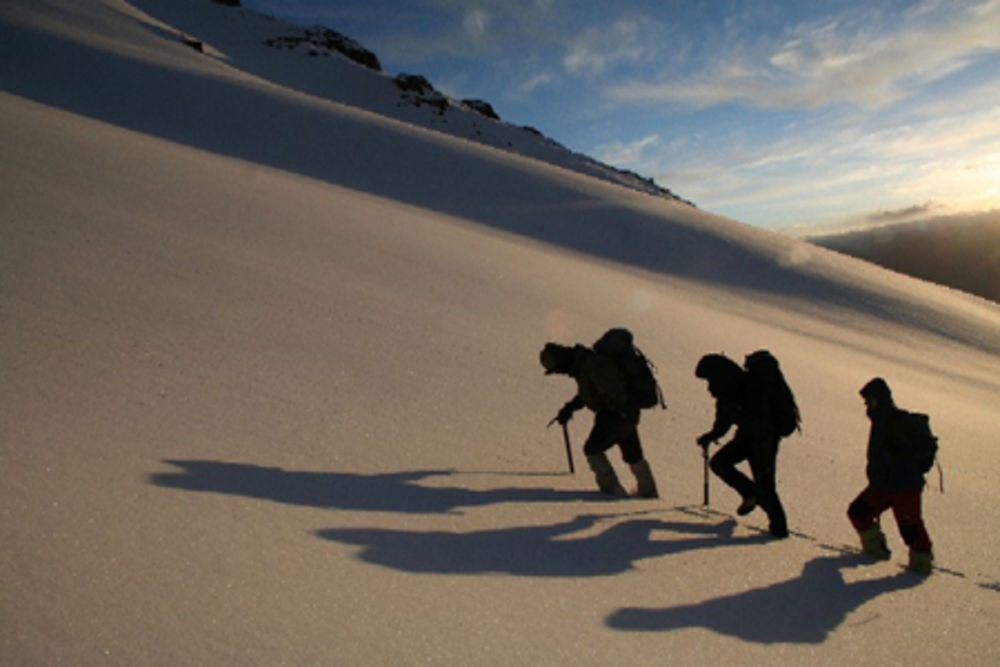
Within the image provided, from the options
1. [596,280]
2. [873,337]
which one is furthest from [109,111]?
[873,337]

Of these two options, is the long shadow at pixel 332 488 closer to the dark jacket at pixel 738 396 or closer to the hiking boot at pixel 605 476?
the hiking boot at pixel 605 476

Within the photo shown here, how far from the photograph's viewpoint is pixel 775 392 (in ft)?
13.5

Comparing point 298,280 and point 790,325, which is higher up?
point 790,325

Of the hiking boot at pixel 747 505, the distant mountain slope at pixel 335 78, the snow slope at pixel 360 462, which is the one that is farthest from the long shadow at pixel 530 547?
the distant mountain slope at pixel 335 78

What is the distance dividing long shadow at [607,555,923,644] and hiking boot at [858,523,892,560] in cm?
23

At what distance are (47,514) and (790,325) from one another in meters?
14.6

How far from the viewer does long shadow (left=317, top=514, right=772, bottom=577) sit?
2957 mm

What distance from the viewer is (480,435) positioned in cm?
498

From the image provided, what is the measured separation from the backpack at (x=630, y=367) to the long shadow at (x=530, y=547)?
0.84 metres

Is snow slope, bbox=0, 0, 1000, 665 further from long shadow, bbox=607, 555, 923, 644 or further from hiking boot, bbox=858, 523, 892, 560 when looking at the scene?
hiking boot, bbox=858, 523, 892, 560

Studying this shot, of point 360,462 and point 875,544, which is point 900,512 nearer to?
point 875,544

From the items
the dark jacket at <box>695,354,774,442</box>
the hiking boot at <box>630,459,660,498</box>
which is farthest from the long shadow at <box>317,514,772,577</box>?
the dark jacket at <box>695,354,774,442</box>

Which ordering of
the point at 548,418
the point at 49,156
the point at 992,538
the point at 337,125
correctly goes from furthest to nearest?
the point at 337,125 < the point at 49,156 < the point at 548,418 < the point at 992,538

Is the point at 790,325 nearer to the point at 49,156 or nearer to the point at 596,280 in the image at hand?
the point at 596,280
